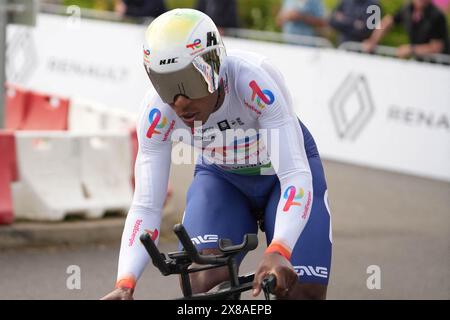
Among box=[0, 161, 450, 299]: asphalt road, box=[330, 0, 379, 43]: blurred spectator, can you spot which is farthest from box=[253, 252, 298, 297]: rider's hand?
box=[330, 0, 379, 43]: blurred spectator

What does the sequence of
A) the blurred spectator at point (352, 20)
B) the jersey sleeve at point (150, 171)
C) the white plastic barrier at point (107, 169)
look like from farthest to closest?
the blurred spectator at point (352, 20) → the white plastic barrier at point (107, 169) → the jersey sleeve at point (150, 171)

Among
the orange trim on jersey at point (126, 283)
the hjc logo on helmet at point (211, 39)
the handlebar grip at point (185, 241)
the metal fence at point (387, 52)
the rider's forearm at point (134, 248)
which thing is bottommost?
the metal fence at point (387, 52)

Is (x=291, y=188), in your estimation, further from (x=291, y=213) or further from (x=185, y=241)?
(x=185, y=241)

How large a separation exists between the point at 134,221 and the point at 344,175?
9128 mm

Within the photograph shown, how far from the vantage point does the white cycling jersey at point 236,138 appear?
16.0 feet

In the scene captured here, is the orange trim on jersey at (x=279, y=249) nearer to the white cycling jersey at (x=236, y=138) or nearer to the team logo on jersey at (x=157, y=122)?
the white cycling jersey at (x=236, y=138)

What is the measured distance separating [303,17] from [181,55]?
11.1 metres

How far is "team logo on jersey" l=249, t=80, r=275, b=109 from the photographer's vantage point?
5.10 metres

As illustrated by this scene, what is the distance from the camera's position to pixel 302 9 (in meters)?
15.5

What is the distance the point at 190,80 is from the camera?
181 inches

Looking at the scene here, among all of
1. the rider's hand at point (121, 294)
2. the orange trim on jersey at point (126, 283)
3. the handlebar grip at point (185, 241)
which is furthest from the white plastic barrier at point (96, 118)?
the handlebar grip at point (185, 241)

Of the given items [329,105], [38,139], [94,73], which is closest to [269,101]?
[38,139]

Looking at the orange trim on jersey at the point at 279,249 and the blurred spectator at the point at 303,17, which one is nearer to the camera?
the orange trim on jersey at the point at 279,249

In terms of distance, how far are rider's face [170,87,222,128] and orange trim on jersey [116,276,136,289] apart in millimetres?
705
